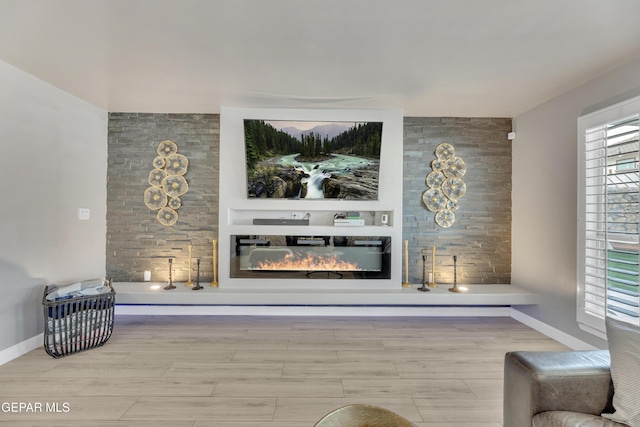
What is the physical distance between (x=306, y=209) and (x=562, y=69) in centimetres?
276

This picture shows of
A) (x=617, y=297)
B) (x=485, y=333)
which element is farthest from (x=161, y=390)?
(x=617, y=297)

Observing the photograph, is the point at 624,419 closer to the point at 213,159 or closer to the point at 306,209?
the point at 306,209

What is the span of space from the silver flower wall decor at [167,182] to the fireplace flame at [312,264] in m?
1.36

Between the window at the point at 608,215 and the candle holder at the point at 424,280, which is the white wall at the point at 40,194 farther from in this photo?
the window at the point at 608,215

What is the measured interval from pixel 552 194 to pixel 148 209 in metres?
4.73

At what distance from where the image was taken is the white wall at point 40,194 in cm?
264

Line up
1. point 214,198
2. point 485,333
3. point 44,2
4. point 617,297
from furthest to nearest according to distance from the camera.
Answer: point 214,198, point 485,333, point 617,297, point 44,2

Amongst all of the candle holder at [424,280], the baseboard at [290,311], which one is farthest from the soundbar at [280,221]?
the candle holder at [424,280]

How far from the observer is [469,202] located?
397cm

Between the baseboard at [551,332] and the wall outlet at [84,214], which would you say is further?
the wall outlet at [84,214]

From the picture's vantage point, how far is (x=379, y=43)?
7.20 feet

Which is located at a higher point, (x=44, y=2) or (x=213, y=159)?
(x=44, y=2)

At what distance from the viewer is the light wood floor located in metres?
1.95

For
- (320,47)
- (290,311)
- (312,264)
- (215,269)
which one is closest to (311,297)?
(312,264)
